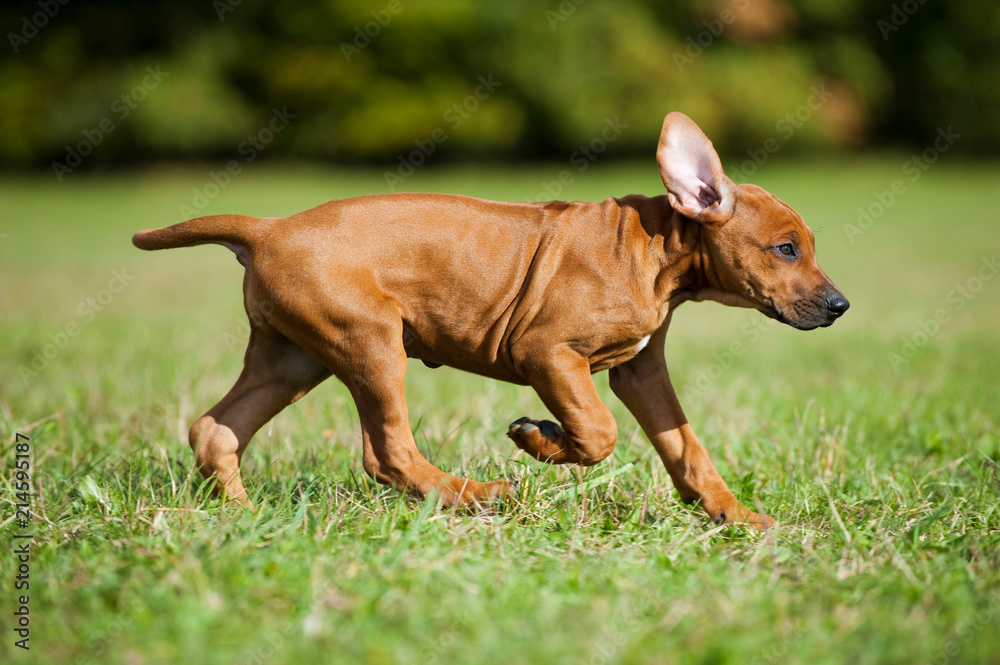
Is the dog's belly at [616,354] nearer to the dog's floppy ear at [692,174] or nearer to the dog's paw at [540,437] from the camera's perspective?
the dog's paw at [540,437]

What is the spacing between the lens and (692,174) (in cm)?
352

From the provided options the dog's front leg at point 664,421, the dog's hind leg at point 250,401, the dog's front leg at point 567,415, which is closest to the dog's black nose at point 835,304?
the dog's front leg at point 664,421

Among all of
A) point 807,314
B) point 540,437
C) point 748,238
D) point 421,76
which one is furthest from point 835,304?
point 421,76

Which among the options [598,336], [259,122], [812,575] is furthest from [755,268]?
[259,122]

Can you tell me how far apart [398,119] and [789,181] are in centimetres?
1187

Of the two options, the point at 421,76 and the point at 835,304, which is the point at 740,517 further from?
the point at 421,76

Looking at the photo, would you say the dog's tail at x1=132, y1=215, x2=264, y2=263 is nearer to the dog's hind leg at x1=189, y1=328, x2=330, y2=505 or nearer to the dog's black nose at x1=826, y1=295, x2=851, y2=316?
the dog's hind leg at x1=189, y1=328, x2=330, y2=505

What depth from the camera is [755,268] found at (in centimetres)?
346

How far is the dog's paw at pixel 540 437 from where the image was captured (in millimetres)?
3469

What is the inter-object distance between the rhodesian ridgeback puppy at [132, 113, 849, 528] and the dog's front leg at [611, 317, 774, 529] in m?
0.07

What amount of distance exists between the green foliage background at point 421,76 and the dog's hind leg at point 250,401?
26.3 m

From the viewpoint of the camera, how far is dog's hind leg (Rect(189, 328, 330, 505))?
12.1ft

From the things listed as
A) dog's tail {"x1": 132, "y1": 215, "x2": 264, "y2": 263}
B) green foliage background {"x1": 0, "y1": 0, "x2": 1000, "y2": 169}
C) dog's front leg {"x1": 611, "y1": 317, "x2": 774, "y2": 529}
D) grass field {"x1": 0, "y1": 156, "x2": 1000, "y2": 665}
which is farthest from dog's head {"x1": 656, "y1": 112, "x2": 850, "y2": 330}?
green foliage background {"x1": 0, "y1": 0, "x2": 1000, "y2": 169}

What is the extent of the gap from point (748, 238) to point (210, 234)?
2.00m
